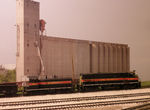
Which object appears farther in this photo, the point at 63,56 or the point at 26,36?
the point at 63,56

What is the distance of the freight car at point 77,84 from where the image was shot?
15.0 metres

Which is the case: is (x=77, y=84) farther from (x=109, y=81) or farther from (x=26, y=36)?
(x=26, y=36)

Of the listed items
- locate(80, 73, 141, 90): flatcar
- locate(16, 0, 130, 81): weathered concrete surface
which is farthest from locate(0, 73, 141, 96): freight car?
locate(16, 0, 130, 81): weathered concrete surface

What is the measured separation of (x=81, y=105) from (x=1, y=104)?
6.02m

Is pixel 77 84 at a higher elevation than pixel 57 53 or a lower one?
lower

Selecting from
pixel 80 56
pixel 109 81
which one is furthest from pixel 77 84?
pixel 80 56

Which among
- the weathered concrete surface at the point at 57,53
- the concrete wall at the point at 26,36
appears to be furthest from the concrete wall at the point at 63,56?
the concrete wall at the point at 26,36

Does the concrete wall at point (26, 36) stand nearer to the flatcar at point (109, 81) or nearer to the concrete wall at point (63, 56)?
the concrete wall at point (63, 56)

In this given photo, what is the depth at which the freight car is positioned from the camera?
1495cm

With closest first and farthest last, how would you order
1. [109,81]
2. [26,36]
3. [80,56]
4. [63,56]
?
[109,81], [26,36], [63,56], [80,56]

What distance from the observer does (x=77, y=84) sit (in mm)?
17625

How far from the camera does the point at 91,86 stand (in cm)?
1722

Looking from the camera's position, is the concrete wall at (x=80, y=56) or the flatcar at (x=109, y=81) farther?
the concrete wall at (x=80, y=56)

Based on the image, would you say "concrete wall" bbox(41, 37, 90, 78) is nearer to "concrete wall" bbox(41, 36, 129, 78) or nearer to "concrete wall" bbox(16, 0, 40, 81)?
"concrete wall" bbox(41, 36, 129, 78)
